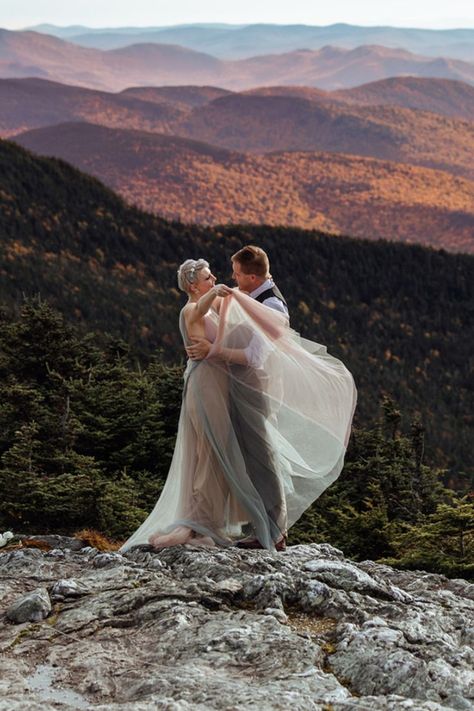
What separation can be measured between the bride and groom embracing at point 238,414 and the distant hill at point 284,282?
85.2 feet

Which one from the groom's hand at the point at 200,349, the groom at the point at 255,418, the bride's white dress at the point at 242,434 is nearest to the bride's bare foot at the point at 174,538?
the bride's white dress at the point at 242,434

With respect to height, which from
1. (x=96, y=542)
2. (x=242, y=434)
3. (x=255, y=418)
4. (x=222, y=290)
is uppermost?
(x=222, y=290)

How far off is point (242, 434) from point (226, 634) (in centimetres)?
194

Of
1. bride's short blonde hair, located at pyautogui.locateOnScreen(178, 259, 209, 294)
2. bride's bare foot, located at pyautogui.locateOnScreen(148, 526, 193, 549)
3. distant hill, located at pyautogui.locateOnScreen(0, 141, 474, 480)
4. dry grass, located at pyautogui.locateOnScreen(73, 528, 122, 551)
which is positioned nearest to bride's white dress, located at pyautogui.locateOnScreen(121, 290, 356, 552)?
bride's bare foot, located at pyautogui.locateOnScreen(148, 526, 193, 549)

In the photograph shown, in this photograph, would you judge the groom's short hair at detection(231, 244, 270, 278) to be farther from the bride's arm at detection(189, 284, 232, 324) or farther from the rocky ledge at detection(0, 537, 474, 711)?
the rocky ledge at detection(0, 537, 474, 711)

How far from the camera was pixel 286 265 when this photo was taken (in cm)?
6100

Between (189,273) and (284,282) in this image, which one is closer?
(189,273)

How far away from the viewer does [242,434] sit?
6.48 m

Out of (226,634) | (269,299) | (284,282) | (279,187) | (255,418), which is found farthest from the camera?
(279,187)

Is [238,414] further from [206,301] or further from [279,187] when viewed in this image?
[279,187]

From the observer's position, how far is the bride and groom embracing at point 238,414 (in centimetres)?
639

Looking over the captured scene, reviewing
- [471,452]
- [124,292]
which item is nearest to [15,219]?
[124,292]

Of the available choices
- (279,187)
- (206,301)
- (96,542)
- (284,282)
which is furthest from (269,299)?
(279,187)

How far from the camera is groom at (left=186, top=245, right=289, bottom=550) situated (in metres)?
6.44
